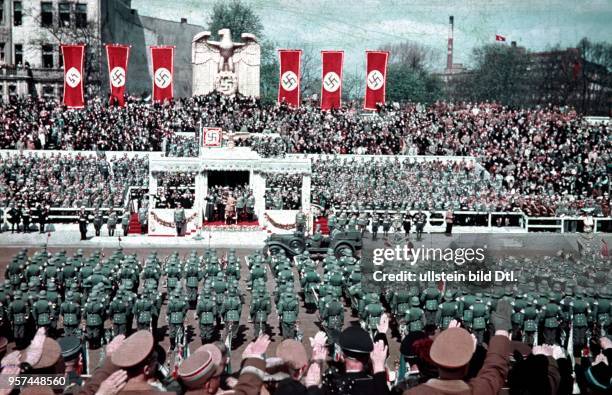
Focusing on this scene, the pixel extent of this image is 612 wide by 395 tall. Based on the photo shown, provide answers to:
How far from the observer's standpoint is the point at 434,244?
970cm

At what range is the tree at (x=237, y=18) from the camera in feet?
167

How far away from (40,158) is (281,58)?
39.7 feet

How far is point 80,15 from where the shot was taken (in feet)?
146

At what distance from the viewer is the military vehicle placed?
21609 mm

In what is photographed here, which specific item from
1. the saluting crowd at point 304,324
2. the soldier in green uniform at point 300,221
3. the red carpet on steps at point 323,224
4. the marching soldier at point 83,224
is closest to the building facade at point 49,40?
the marching soldier at point 83,224

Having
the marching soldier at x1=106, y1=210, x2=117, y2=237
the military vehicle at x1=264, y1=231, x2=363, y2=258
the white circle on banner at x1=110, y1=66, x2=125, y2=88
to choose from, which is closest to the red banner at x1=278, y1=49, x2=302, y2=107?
the white circle on banner at x1=110, y1=66, x2=125, y2=88

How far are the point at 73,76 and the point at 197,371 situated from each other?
32674 mm

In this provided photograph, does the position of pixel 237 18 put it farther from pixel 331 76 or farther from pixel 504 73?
Answer: pixel 504 73

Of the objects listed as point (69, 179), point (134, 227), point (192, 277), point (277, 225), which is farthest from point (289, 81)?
point (192, 277)

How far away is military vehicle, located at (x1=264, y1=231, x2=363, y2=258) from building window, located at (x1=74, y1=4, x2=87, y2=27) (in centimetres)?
2794

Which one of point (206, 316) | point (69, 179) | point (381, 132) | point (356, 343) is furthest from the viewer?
point (381, 132)

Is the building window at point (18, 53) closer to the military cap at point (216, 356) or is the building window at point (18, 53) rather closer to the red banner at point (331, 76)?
the red banner at point (331, 76)

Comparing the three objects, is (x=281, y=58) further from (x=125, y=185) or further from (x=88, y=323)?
(x=88, y=323)

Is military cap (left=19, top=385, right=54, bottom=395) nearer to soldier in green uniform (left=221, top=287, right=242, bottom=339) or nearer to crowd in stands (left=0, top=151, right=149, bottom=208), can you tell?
soldier in green uniform (left=221, top=287, right=242, bottom=339)
